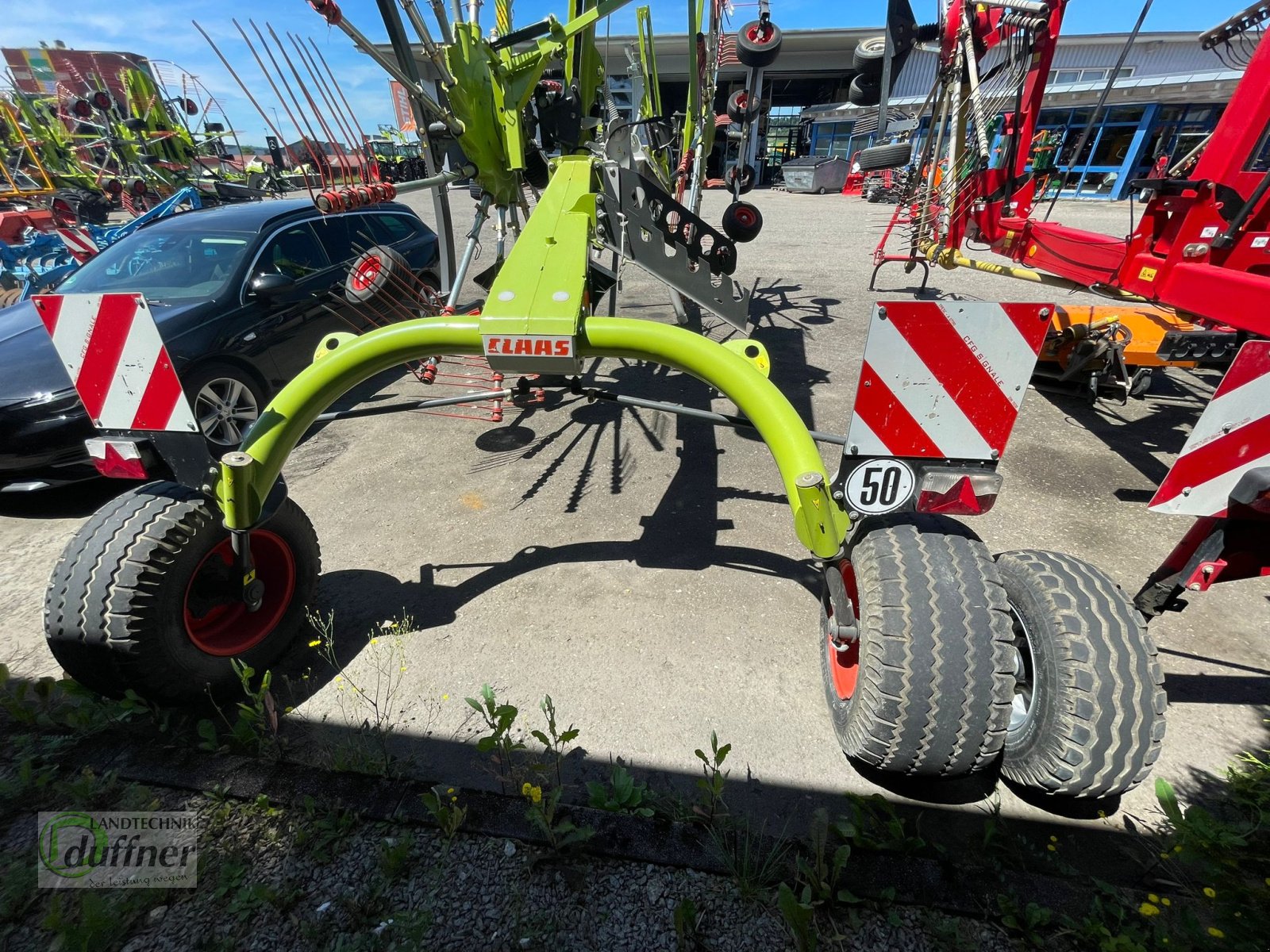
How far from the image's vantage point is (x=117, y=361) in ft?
6.91

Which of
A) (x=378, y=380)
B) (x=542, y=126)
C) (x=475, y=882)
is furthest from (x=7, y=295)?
(x=475, y=882)

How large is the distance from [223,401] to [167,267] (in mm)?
1366

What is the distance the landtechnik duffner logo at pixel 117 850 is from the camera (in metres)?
1.72

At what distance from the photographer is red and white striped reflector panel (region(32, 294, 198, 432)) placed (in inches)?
80.5

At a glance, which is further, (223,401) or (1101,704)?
(223,401)

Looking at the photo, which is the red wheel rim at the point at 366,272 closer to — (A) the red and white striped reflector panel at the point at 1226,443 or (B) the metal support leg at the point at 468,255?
(B) the metal support leg at the point at 468,255

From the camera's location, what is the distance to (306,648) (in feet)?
8.73

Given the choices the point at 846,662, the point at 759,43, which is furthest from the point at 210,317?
the point at 759,43

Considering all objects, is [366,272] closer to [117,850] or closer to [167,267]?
[167,267]

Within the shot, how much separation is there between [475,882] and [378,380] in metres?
5.18

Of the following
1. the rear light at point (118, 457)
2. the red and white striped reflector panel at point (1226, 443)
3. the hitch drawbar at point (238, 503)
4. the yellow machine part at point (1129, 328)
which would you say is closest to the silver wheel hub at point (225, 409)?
the rear light at point (118, 457)

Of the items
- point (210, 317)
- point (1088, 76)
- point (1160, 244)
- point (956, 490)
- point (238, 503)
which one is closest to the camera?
point (956, 490)

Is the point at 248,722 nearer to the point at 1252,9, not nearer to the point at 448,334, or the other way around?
the point at 448,334

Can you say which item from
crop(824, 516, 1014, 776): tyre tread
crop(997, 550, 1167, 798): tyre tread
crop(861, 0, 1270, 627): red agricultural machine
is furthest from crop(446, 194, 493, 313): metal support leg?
crop(997, 550, 1167, 798): tyre tread
